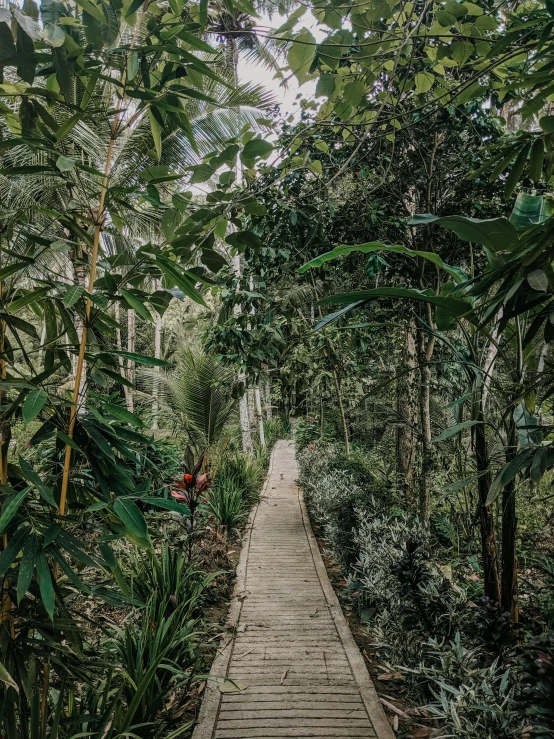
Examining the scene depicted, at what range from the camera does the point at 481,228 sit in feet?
5.03

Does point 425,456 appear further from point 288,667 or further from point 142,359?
point 142,359

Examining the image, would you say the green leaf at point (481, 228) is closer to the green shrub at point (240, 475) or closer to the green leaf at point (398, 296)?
the green leaf at point (398, 296)

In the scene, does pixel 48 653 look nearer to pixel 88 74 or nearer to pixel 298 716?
pixel 88 74

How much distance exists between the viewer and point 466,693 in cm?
197

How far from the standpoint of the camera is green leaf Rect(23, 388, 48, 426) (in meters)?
1.22

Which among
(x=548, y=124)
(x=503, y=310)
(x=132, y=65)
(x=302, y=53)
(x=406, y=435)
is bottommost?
(x=406, y=435)

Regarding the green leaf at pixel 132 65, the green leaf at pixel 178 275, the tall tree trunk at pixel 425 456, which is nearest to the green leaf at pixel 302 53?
the green leaf at pixel 132 65

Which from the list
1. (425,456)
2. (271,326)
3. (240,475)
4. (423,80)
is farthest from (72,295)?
(240,475)

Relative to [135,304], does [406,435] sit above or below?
below

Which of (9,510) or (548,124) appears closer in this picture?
(9,510)

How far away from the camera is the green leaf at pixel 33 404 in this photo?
48.2 inches

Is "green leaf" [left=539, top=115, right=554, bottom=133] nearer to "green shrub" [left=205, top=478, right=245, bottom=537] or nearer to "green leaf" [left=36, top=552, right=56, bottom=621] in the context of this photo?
"green leaf" [left=36, top=552, right=56, bottom=621]

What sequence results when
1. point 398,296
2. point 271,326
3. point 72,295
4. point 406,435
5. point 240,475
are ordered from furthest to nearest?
point 240,475 → point 406,435 → point 271,326 → point 398,296 → point 72,295

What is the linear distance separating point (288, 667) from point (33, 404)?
113 inches
